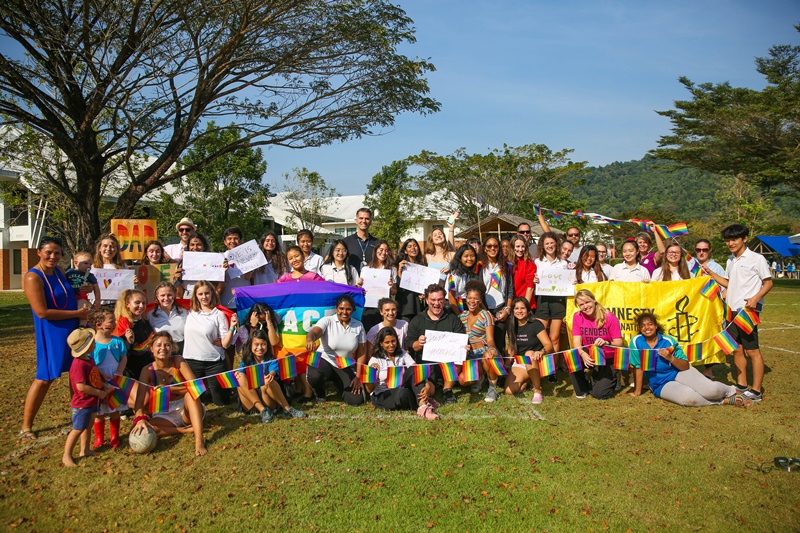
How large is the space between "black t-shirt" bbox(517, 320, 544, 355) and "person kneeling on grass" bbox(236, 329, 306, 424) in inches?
114

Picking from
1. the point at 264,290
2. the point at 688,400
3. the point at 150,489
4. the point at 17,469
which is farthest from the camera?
the point at 264,290

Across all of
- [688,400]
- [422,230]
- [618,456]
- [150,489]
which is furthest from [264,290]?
[422,230]

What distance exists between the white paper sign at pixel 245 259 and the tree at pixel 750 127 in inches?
985

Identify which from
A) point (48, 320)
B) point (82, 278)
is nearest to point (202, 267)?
point (82, 278)

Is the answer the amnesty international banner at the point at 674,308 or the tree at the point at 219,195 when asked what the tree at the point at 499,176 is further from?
the amnesty international banner at the point at 674,308

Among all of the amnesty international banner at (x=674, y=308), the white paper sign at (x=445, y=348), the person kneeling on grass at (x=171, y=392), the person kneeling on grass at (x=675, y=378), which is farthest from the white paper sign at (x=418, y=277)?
the person kneeling on grass at (x=171, y=392)

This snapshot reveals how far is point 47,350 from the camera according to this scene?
18.6 feet

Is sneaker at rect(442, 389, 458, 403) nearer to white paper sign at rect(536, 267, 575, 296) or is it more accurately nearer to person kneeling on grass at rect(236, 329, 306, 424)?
person kneeling on grass at rect(236, 329, 306, 424)

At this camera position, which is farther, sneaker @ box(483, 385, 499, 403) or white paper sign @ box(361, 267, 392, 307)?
white paper sign @ box(361, 267, 392, 307)

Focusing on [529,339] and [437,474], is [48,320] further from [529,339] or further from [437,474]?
[529,339]

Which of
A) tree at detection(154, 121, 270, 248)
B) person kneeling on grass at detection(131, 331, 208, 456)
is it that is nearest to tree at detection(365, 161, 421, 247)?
tree at detection(154, 121, 270, 248)

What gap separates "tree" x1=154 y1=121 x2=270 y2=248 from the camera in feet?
91.5

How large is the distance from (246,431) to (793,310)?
17.2 metres

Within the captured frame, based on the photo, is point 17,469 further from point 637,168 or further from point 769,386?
point 637,168
